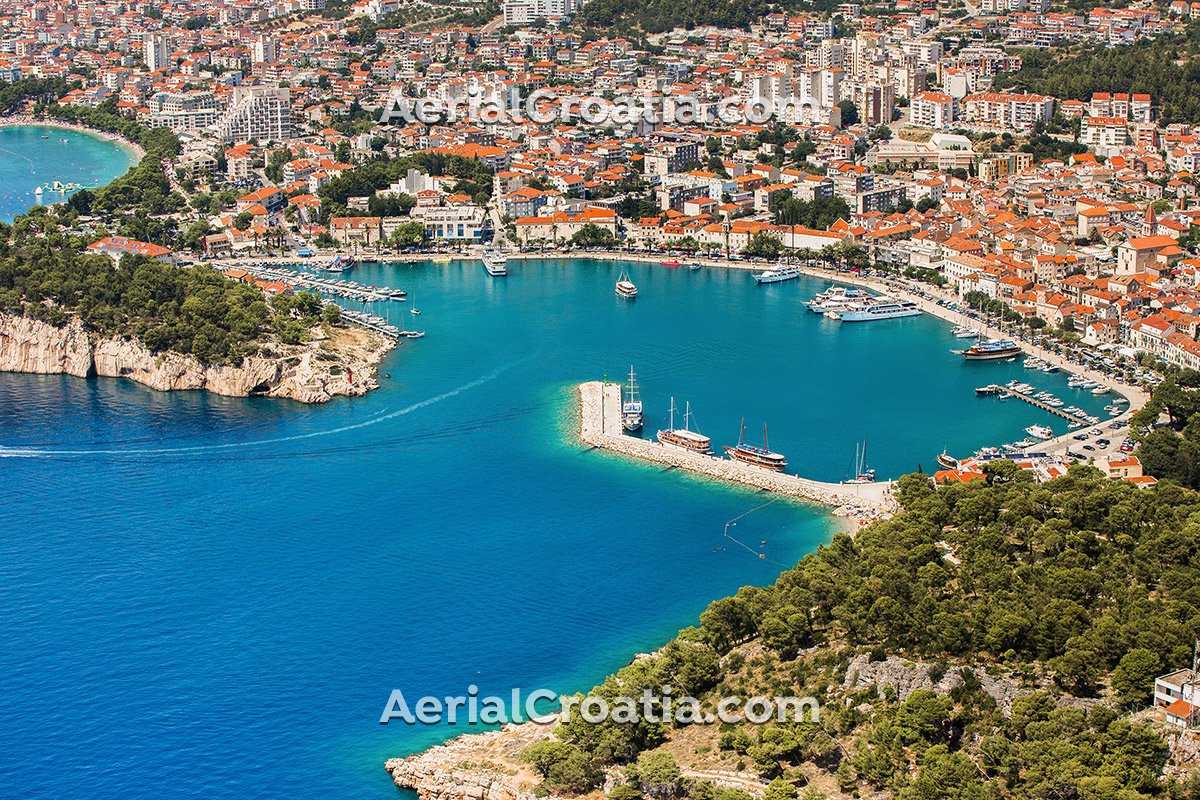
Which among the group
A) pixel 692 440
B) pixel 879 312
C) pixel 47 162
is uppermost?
pixel 47 162

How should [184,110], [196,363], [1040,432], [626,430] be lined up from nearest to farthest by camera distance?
[1040,432]
[626,430]
[196,363]
[184,110]

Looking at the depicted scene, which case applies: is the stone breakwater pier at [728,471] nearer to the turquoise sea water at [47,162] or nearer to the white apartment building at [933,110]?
the turquoise sea water at [47,162]

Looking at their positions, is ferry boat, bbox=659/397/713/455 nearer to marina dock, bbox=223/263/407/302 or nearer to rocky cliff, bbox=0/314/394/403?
rocky cliff, bbox=0/314/394/403

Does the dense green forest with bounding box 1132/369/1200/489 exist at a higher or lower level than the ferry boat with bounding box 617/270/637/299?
lower

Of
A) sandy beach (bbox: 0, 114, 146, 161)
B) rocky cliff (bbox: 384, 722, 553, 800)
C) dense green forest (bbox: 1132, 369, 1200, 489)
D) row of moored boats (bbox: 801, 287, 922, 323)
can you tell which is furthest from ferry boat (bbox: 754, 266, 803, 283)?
sandy beach (bbox: 0, 114, 146, 161)

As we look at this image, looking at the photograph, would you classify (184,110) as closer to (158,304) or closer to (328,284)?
(328,284)

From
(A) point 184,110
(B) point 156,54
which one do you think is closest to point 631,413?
(A) point 184,110
